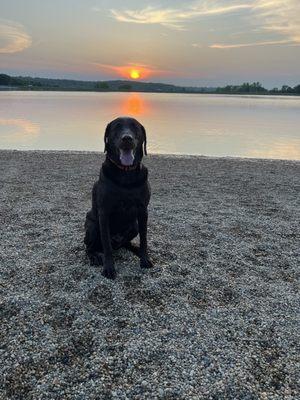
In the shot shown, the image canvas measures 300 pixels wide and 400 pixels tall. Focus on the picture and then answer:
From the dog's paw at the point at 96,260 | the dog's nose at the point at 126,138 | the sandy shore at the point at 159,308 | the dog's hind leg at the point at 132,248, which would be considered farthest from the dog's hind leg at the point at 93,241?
the dog's nose at the point at 126,138

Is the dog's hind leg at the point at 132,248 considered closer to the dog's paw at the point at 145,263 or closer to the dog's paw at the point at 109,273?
the dog's paw at the point at 145,263

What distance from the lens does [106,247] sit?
488 centimetres

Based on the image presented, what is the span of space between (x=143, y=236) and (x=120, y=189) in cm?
79

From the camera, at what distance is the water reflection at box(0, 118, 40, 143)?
72.1ft

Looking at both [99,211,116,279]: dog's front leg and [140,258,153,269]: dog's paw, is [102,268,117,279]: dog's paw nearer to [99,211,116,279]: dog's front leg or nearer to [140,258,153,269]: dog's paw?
[99,211,116,279]: dog's front leg

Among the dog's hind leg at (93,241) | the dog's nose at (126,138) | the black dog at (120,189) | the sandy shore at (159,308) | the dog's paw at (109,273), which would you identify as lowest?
the sandy shore at (159,308)

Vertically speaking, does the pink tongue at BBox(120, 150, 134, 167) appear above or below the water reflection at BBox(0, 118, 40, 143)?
above

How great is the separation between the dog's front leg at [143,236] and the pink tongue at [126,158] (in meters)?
0.60

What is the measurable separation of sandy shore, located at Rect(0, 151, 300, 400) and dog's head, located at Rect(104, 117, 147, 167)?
145 cm

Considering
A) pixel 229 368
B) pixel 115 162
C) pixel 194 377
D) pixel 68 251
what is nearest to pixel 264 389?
pixel 229 368

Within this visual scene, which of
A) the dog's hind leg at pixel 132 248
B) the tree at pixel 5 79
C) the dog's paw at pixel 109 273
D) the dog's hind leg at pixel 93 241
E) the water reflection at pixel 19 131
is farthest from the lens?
the tree at pixel 5 79

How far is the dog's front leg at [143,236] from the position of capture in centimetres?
491

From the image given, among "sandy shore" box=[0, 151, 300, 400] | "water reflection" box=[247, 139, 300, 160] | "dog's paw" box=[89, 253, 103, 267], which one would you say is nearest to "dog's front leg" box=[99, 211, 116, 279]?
"sandy shore" box=[0, 151, 300, 400]

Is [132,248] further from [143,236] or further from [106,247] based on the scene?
[106,247]
